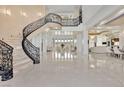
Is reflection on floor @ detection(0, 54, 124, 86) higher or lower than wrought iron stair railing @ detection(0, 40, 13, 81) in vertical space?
lower

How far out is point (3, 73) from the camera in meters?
6.35

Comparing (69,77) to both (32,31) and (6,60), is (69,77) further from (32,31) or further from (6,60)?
(32,31)

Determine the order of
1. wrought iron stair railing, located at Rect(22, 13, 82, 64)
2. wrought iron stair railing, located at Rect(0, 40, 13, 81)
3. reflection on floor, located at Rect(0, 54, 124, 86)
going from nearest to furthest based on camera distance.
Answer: reflection on floor, located at Rect(0, 54, 124, 86) < wrought iron stair railing, located at Rect(0, 40, 13, 81) < wrought iron stair railing, located at Rect(22, 13, 82, 64)

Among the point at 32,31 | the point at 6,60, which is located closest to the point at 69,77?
the point at 6,60

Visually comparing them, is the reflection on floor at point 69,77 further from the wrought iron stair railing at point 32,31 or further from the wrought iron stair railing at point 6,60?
the wrought iron stair railing at point 32,31

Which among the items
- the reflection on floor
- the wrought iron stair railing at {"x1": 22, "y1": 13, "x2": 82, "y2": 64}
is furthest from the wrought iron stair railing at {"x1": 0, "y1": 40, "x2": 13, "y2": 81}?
the wrought iron stair railing at {"x1": 22, "y1": 13, "x2": 82, "y2": 64}

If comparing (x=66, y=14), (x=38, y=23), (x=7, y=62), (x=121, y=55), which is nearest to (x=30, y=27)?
(x=38, y=23)

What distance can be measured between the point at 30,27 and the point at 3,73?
19.8 feet

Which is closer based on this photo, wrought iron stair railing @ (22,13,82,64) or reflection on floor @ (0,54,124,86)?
reflection on floor @ (0,54,124,86)

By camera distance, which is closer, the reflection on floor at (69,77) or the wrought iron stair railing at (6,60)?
the reflection on floor at (69,77)

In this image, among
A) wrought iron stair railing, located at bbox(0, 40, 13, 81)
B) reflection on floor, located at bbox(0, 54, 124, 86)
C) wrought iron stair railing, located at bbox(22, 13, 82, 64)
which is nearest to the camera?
reflection on floor, located at bbox(0, 54, 124, 86)

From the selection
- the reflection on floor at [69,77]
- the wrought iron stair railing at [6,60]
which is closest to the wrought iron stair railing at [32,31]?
the reflection on floor at [69,77]

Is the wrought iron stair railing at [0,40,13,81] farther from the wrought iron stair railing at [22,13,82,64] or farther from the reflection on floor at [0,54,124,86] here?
the wrought iron stair railing at [22,13,82,64]
